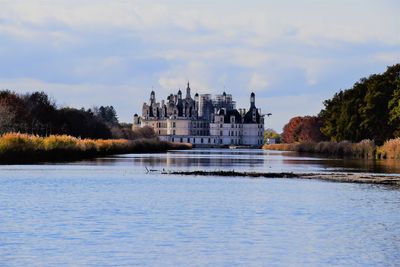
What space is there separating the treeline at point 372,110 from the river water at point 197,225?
192 ft

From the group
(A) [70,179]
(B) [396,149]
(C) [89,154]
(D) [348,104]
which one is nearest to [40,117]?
(C) [89,154]

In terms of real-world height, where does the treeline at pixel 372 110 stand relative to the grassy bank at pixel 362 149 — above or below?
above

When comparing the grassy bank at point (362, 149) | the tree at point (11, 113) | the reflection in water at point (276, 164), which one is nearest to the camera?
the reflection in water at point (276, 164)

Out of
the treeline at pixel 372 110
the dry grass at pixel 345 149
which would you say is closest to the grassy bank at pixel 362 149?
the dry grass at pixel 345 149

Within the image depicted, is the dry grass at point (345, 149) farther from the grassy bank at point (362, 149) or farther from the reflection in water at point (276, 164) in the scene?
the reflection in water at point (276, 164)

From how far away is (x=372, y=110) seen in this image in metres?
116

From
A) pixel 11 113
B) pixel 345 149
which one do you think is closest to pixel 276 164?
pixel 11 113

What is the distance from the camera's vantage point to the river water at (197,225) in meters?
23.8

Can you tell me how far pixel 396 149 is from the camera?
9544cm

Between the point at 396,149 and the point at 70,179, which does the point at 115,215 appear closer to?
the point at 70,179

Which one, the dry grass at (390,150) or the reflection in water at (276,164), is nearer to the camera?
the reflection in water at (276,164)

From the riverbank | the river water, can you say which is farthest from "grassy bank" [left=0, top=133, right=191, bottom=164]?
the river water

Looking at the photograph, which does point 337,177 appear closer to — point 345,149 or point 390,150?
point 390,150

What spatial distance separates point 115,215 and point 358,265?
11180mm
